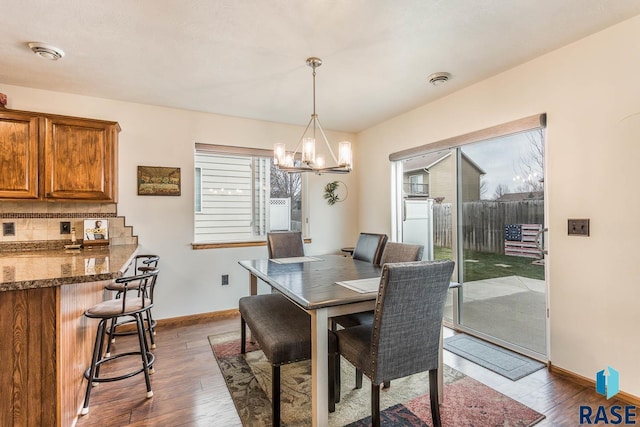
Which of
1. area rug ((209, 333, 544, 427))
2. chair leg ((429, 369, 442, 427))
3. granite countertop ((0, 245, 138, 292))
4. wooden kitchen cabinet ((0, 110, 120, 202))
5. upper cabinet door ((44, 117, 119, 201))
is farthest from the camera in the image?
upper cabinet door ((44, 117, 119, 201))

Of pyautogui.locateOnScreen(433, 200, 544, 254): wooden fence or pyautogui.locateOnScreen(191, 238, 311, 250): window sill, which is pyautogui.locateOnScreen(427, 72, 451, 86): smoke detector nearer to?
pyautogui.locateOnScreen(433, 200, 544, 254): wooden fence

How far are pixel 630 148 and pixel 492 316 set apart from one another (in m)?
1.75

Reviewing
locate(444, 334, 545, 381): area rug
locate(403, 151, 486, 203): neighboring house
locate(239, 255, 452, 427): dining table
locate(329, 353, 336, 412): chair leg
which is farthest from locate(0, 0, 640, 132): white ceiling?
locate(444, 334, 545, 381): area rug

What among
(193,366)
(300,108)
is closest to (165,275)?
(193,366)

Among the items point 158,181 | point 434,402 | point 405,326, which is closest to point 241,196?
point 158,181

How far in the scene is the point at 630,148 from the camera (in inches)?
77.9

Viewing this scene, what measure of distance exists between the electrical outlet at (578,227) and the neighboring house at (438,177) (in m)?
0.88

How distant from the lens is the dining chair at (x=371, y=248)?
2.78 m

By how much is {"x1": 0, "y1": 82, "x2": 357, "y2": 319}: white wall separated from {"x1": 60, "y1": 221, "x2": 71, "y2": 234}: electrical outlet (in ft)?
1.50

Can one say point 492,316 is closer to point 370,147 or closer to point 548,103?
point 548,103

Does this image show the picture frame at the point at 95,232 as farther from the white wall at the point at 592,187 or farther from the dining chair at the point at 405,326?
the white wall at the point at 592,187

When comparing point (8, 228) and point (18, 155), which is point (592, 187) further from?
point (8, 228)

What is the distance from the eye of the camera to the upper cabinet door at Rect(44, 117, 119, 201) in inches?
111

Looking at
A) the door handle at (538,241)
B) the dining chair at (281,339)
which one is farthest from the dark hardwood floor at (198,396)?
the door handle at (538,241)
